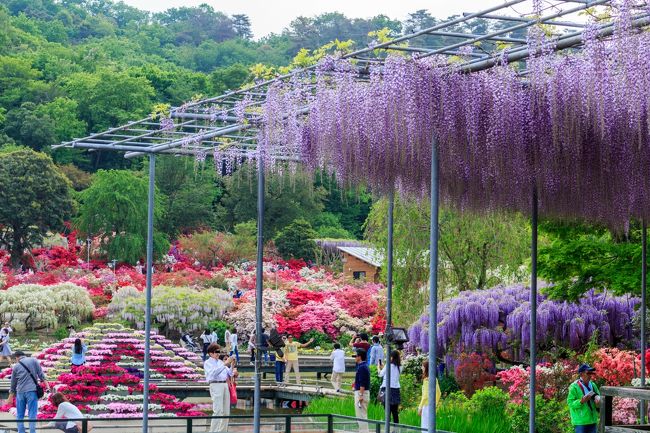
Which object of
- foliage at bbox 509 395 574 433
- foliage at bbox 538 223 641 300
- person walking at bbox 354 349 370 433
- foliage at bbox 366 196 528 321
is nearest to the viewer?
foliage at bbox 538 223 641 300

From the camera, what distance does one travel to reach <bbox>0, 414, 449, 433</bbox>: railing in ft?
40.3

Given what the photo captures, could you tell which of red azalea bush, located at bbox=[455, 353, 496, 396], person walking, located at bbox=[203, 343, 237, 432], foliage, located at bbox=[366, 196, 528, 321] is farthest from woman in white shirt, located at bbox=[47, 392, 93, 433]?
foliage, located at bbox=[366, 196, 528, 321]

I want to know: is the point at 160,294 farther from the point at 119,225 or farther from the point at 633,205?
the point at 633,205

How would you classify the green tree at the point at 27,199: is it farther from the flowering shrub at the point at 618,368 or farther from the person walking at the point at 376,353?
the flowering shrub at the point at 618,368

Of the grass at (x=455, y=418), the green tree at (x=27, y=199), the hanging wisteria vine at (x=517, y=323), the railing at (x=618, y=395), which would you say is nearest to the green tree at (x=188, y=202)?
the green tree at (x=27, y=199)

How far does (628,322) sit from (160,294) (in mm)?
22048

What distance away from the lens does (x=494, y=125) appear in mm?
9586

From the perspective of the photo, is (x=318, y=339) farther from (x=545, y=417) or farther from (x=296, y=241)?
(x=545, y=417)

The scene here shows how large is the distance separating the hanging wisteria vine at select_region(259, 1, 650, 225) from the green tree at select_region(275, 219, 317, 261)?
42.9 m

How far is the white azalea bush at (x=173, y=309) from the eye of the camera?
128ft

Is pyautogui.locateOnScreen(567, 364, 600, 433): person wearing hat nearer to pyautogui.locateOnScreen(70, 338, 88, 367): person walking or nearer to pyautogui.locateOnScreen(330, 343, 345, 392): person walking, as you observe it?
pyautogui.locateOnScreen(330, 343, 345, 392): person walking

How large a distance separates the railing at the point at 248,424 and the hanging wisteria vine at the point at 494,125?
2606 millimetres

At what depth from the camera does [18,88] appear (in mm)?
73688

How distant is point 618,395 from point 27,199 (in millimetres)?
47078
